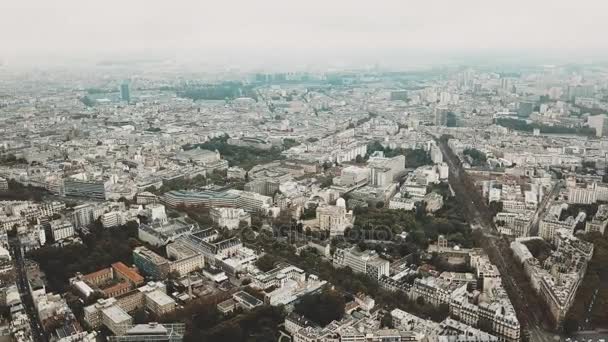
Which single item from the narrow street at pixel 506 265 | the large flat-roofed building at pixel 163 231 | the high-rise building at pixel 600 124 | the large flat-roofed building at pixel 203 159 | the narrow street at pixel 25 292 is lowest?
the narrow street at pixel 506 265

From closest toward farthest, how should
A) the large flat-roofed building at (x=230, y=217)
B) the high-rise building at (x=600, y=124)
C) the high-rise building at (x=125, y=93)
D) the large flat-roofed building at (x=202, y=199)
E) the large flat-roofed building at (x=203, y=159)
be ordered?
the large flat-roofed building at (x=230, y=217) → the large flat-roofed building at (x=202, y=199) → the large flat-roofed building at (x=203, y=159) → the high-rise building at (x=600, y=124) → the high-rise building at (x=125, y=93)

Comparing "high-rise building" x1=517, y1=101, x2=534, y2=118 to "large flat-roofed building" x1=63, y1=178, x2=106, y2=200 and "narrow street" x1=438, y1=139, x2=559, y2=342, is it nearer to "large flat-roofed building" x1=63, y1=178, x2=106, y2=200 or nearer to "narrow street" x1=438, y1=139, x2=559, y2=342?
"narrow street" x1=438, y1=139, x2=559, y2=342

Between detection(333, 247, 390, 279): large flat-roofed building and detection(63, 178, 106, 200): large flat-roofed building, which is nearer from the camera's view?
detection(333, 247, 390, 279): large flat-roofed building

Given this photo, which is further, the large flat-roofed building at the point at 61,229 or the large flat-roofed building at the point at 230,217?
the large flat-roofed building at the point at 230,217

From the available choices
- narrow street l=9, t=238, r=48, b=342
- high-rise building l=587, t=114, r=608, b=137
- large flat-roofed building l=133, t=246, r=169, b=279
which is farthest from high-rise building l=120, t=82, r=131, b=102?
high-rise building l=587, t=114, r=608, b=137

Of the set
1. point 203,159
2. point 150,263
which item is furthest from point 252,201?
point 203,159

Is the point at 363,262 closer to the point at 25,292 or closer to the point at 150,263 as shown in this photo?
the point at 150,263

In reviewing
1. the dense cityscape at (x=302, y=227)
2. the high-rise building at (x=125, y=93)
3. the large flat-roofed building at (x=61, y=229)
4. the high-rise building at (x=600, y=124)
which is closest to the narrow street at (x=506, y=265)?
the dense cityscape at (x=302, y=227)

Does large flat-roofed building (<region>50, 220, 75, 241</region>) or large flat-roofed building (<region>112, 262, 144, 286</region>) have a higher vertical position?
large flat-roofed building (<region>50, 220, 75, 241</region>)

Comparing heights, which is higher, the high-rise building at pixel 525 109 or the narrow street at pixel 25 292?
the high-rise building at pixel 525 109

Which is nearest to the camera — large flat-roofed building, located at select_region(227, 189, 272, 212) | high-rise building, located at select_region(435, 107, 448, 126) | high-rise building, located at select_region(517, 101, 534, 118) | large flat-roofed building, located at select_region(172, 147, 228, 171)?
large flat-roofed building, located at select_region(227, 189, 272, 212)

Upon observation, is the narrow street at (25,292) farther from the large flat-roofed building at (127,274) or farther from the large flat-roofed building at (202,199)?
the large flat-roofed building at (202,199)

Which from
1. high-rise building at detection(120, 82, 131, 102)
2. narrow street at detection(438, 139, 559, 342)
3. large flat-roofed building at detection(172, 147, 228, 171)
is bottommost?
narrow street at detection(438, 139, 559, 342)
